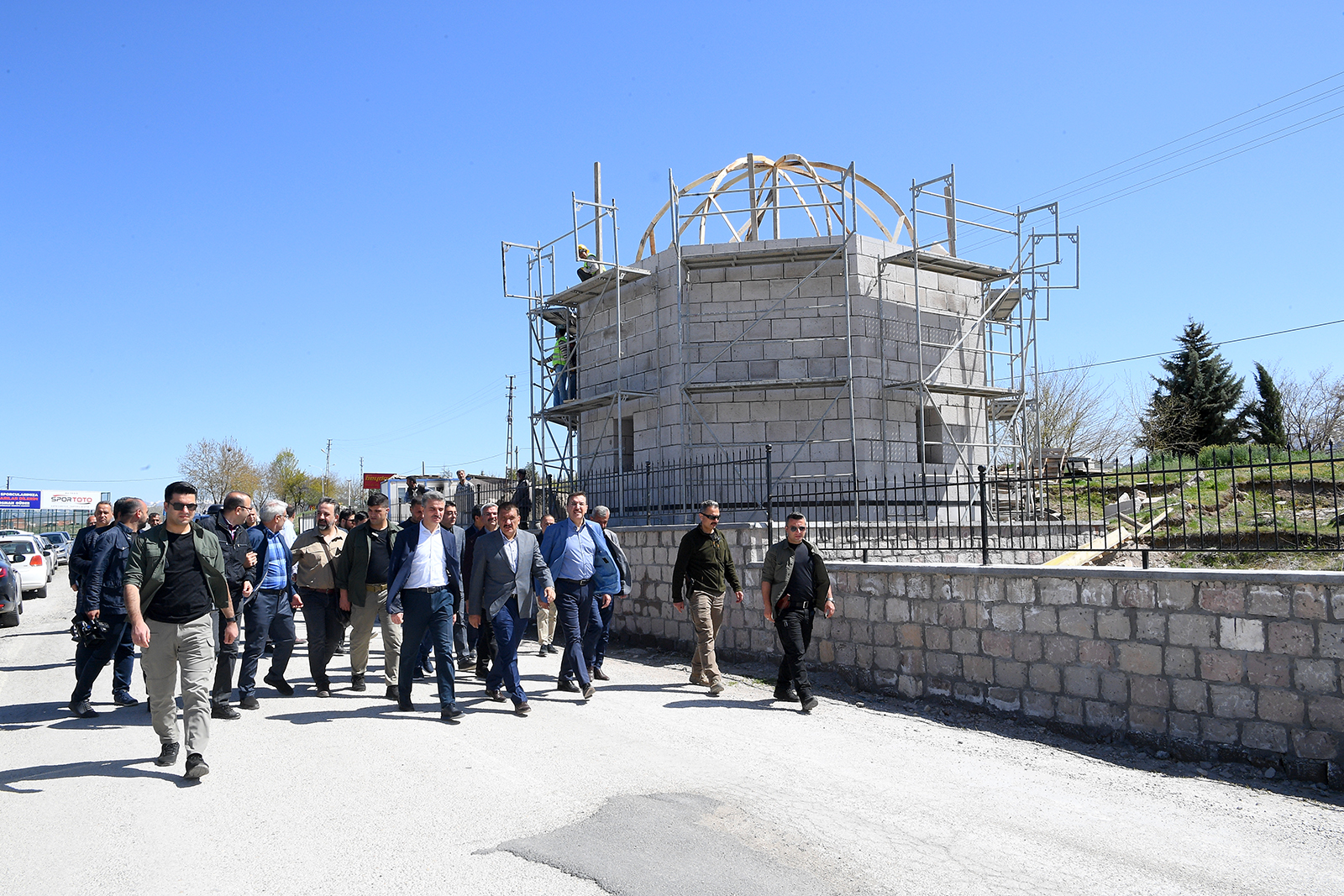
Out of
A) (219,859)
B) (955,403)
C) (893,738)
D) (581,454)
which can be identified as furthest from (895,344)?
(219,859)

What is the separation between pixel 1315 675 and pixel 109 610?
9.48m

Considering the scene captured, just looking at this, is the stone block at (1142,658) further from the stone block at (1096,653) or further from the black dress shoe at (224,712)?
the black dress shoe at (224,712)

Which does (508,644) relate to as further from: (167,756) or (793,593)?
(167,756)

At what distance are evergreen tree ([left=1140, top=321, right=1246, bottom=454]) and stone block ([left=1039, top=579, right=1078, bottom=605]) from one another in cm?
3214

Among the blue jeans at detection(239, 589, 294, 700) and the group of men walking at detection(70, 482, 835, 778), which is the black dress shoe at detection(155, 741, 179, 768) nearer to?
the group of men walking at detection(70, 482, 835, 778)

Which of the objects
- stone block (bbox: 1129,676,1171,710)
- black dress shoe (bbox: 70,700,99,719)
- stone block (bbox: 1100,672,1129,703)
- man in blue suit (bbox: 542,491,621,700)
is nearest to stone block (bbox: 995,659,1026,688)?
stone block (bbox: 1100,672,1129,703)

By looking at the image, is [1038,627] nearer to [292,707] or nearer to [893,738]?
[893,738]

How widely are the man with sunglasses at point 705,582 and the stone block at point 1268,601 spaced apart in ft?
14.4

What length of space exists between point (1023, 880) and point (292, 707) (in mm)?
6163

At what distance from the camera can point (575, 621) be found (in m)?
8.62

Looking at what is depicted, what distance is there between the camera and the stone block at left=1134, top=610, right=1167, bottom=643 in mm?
6930

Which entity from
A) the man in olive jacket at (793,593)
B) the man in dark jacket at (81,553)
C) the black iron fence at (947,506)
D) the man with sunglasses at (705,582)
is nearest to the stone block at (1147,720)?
the black iron fence at (947,506)

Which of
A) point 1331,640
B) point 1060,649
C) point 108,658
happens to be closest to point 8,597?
point 108,658

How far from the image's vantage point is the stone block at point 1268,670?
20.7 feet
